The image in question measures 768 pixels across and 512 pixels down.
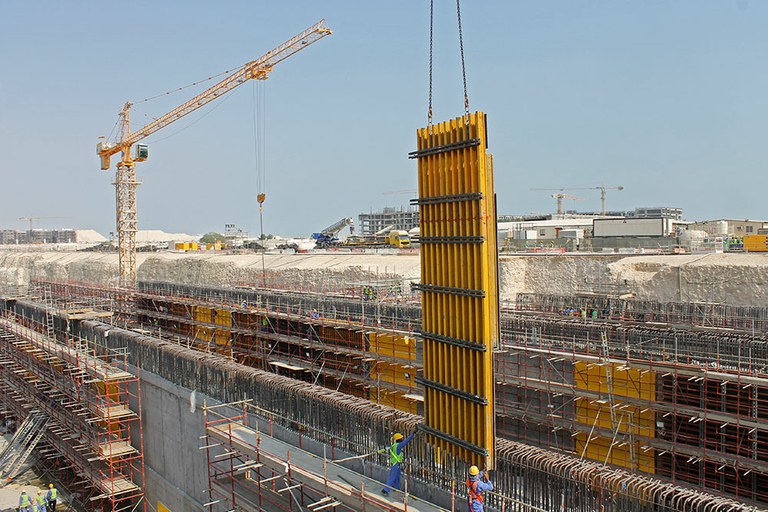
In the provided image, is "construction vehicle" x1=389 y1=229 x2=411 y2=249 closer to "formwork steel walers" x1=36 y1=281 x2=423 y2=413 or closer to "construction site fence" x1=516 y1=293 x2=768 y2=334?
"formwork steel walers" x1=36 y1=281 x2=423 y2=413

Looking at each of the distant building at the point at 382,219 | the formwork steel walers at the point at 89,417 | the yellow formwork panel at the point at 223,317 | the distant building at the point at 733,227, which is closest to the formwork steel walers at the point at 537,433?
the formwork steel walers at the point at 89,417

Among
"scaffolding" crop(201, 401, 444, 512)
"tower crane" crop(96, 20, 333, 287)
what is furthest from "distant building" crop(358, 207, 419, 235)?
"scaffolding" crop(201, 401, 444, 512)

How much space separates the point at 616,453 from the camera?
15.2 m

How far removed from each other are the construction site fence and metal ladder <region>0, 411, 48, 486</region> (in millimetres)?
18613

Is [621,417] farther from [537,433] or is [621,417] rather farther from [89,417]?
[89,417]

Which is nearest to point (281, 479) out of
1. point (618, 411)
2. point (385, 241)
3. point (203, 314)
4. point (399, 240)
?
point (618, 411)

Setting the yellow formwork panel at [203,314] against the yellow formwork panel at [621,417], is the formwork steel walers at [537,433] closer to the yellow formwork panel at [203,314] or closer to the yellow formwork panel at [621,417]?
the yellow formwork panel at [621,417]

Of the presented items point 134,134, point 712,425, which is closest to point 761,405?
point 712,425

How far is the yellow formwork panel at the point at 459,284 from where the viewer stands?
9148 millimetres

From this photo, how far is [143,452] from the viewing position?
18656 mm

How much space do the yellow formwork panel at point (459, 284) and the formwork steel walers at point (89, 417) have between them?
35.8 ft

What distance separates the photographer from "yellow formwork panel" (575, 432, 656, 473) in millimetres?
14633

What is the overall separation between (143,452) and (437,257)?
13126mm

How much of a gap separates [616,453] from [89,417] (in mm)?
15355
